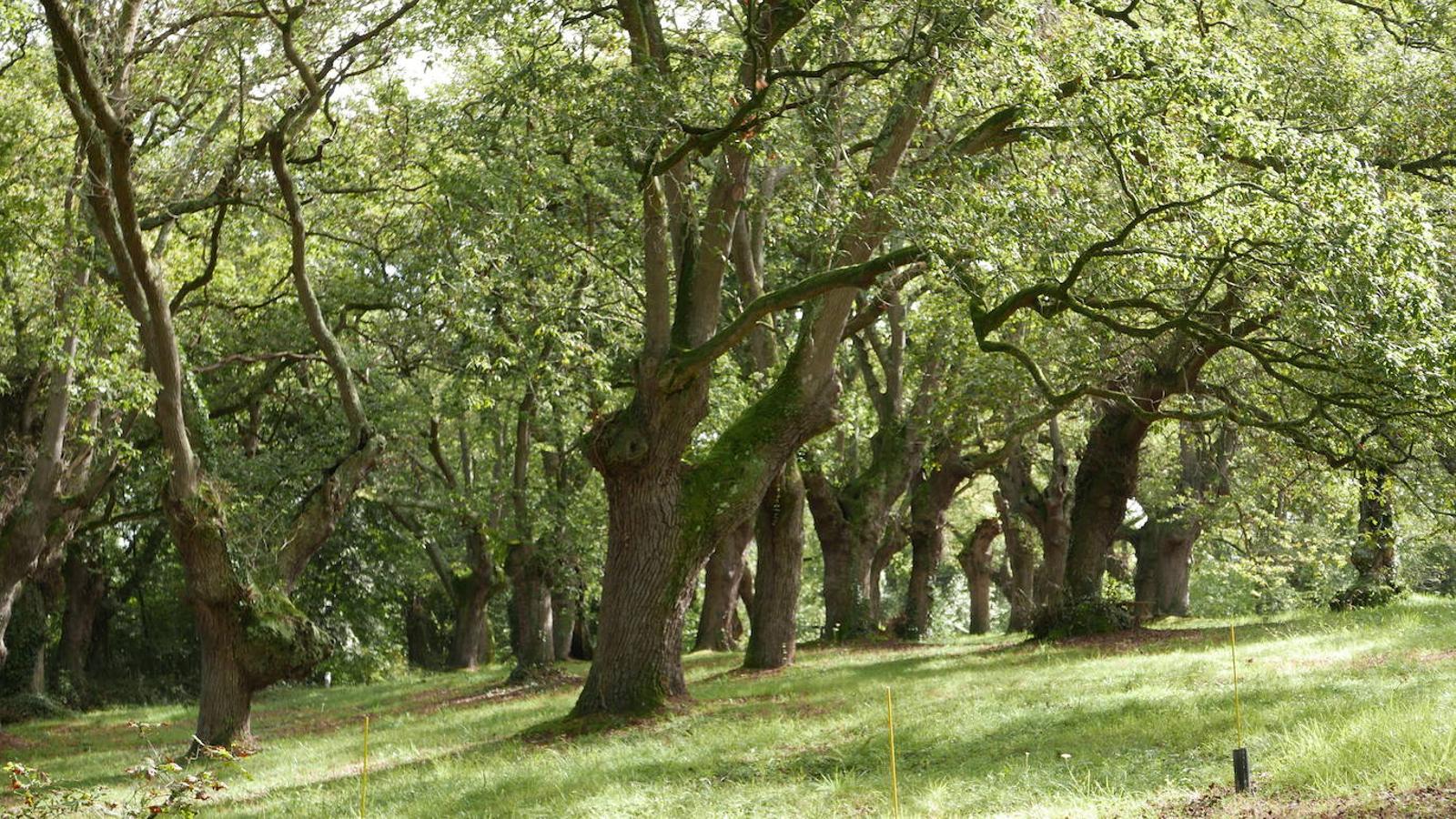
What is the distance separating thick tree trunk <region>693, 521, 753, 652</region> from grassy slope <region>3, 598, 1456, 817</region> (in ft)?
18.6

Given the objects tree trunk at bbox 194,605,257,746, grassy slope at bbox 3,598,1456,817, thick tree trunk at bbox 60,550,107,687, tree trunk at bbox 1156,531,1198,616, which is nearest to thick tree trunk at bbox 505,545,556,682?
grassy slope at bbox 3,598,1456,817

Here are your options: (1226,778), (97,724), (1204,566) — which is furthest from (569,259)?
(1204,566)

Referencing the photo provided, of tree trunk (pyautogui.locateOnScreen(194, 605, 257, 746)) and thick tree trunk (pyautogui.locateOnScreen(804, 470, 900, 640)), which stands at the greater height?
thick tree trunk (pyautogui.locateOnScreen(804, 470, 900, 640))

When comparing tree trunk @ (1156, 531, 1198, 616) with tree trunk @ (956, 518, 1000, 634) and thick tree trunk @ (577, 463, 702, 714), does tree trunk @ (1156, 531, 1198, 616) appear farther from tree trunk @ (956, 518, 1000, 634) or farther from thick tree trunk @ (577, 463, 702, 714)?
thick tree trunk @ (577, 463, 702, 714)

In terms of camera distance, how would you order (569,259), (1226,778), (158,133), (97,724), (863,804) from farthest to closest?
(97,724)
(158,133)
(569,259)
(863,804)
(1226,778)

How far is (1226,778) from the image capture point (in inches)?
364

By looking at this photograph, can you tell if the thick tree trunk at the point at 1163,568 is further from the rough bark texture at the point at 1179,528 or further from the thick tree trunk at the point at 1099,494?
the thick tree trunk at the point at 1099,494

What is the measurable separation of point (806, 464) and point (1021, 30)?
14204 mm

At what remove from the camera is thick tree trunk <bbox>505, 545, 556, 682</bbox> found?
26156 mm

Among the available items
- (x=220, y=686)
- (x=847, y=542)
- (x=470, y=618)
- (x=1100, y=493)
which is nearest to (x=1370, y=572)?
(x=1100, y=493)

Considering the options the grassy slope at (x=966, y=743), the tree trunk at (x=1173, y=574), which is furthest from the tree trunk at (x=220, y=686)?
the tree trunk at (x=1173, y=574)

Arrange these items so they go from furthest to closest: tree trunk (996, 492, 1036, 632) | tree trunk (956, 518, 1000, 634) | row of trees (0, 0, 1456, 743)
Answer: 1. tree trunk (956, 518, 1000, 634)
2. tree trunk (996, 492, 1036, 632)
3. row of trees (0, 0, 1456, 743)

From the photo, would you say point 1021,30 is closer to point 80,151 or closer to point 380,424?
point 80,151

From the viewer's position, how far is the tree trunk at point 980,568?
38250mm
